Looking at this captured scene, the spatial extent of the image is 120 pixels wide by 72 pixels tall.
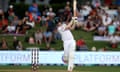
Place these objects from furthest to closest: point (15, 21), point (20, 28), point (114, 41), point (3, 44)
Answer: point (15, 21), point (20, 28), point (114, 41), point (3, 44)

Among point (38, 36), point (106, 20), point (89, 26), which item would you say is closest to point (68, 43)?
point (38, 36)

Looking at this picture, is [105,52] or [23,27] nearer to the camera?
[105,52]

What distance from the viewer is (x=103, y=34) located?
1127 inches

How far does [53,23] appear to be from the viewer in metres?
29.3

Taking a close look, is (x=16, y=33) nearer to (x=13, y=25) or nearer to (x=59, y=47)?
(x=13, y=25)

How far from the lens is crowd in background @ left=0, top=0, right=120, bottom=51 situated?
28.2 meters

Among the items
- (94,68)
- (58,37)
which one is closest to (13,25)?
(58,37)

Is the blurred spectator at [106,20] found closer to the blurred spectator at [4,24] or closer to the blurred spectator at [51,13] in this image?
the blurred spectator at [51,13]

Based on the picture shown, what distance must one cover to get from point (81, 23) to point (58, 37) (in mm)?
1754

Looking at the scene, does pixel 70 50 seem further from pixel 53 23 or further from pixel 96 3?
pixel 96 3

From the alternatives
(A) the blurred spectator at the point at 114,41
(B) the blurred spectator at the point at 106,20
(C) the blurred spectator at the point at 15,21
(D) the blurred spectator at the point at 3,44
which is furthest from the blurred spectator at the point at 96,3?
(D) the blurred spectator at the point at 3,44

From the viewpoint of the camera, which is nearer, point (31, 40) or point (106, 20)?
point (31, 40)

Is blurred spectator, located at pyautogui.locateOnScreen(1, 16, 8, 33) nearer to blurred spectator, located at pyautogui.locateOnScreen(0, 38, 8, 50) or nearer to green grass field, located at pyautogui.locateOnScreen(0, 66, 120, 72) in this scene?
blurred spectator, located at pyautogui.locateOnScreen(0, 38, 8, 50)

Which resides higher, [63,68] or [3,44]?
[3,44]
